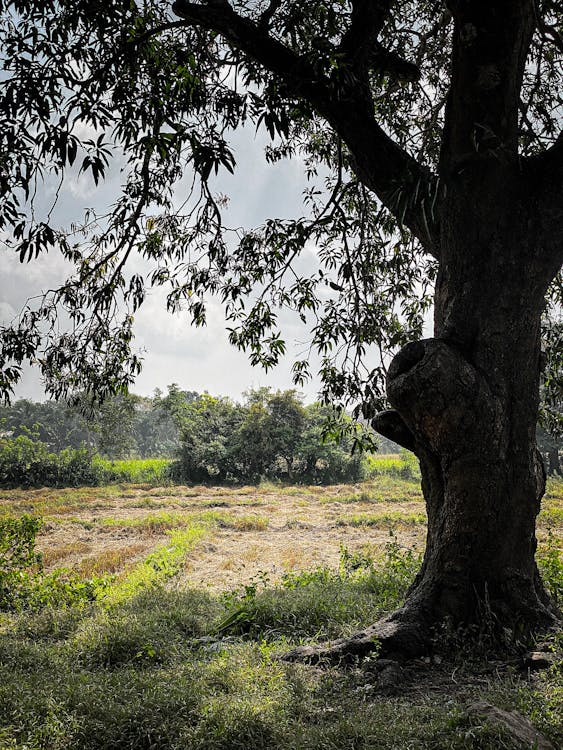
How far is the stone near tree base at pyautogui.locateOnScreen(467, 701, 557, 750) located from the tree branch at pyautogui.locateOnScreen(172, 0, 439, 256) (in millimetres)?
3390

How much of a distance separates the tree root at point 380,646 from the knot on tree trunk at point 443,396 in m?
1.34

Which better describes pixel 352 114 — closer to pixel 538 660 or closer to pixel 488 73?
pixel 488 73

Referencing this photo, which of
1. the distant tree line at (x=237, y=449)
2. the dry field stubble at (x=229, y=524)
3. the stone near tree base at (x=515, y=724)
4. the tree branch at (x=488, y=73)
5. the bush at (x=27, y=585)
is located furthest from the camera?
the distant tree line at (x=237, y=449)

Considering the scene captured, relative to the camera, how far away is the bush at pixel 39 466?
25703 mm

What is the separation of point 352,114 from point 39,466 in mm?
26096

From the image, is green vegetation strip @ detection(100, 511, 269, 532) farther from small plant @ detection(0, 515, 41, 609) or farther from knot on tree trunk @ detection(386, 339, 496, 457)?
knot on tree trunk @ detection(386, 339, 496, 457)

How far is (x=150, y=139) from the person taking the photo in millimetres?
3225

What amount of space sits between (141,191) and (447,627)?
4.98 meters

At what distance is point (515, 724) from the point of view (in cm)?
253

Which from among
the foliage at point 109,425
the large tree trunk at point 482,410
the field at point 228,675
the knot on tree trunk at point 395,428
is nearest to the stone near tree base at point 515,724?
the field at point 228,675

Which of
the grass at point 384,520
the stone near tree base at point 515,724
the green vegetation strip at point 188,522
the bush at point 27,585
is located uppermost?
the stone near tree base at point 515,724

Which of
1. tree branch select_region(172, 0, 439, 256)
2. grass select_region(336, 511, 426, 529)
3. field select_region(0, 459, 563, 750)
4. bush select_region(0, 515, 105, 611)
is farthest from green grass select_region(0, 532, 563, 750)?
grass select_region(336, 511, 426, 529)

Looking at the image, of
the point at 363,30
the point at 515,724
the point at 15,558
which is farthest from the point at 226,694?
the point at 15,558

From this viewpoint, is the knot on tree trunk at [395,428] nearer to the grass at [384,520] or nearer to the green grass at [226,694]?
the green grass at [226,694]
